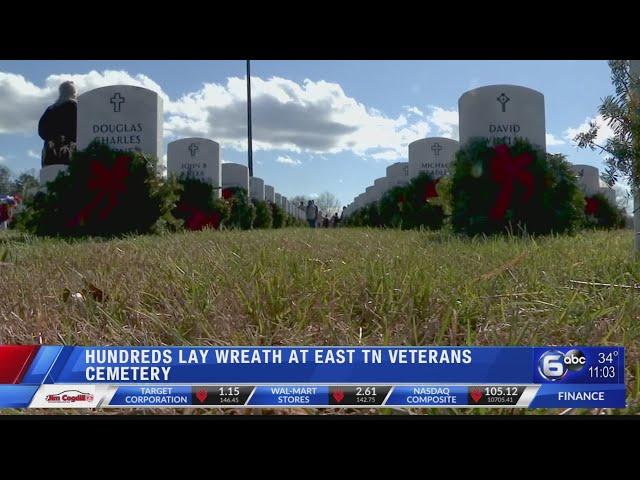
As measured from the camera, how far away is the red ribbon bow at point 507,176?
4.67 metres

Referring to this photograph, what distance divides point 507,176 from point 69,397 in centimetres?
459

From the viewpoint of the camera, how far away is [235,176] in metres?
12.7

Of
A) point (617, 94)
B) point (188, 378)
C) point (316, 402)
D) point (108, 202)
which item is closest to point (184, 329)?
point (188, 378)

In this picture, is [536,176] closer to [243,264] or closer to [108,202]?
[243,264]

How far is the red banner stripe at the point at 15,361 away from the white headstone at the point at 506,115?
4896mm

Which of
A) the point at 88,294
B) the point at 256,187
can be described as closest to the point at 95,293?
the point at 88,294

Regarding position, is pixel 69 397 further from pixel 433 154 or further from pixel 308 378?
pixel 433 154

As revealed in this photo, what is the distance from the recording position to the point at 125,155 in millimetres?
5828

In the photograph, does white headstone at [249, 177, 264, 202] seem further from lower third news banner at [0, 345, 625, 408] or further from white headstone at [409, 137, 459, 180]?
lower third news banner at [0, 345, 625, 408]

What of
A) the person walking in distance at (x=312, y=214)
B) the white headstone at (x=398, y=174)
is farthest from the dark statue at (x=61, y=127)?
the person walking in distance at (x=312, y=214)

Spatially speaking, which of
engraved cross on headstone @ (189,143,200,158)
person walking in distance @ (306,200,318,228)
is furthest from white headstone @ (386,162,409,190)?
person walking in distance @ (306,200,318,228)

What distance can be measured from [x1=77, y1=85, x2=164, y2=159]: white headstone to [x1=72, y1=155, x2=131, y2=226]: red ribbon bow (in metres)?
0.51

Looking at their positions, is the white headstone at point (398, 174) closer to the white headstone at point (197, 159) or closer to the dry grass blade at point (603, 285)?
the white headstone at point (197, 159)

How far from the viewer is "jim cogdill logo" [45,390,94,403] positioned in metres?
1.01
